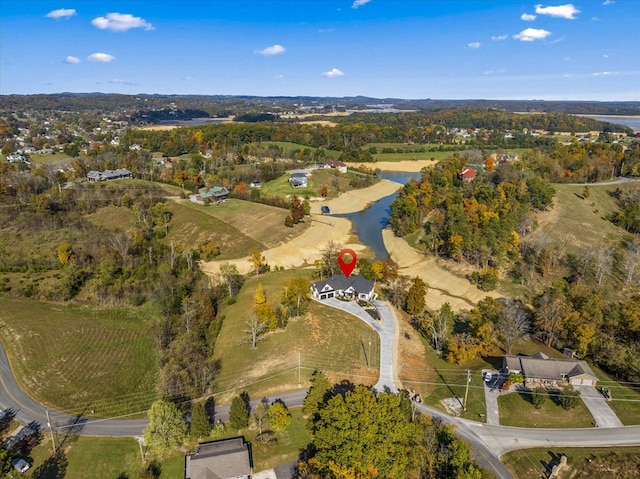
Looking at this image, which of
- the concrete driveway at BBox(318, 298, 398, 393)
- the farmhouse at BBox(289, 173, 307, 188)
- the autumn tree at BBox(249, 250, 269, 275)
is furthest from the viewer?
the farmhouse at BBox(289, 173, 307, 188)

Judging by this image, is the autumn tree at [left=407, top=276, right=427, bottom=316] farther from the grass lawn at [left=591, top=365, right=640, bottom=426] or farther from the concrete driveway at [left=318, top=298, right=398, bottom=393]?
the grass lawn at [left=591, top=365, right=640, bottom=426]

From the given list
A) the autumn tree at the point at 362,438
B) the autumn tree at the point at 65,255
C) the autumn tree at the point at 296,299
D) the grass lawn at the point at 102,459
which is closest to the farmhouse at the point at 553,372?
the autumn tree at the point at 362,438

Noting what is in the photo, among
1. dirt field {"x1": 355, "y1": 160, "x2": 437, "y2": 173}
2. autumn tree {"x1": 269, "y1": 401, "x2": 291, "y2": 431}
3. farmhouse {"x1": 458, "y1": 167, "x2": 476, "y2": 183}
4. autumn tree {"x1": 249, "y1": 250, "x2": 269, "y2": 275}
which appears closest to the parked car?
autumn tree {"x1": 269, "y1": 401, "x2": 291, "y2": 431}

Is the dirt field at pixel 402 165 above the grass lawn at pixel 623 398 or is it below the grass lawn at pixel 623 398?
above

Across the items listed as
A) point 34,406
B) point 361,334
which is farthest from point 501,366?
point 34,406

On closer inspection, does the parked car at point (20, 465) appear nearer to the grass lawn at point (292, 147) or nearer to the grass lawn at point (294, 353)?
the grass lawn at point (294, 353)

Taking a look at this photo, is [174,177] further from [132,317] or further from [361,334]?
[361,334]
